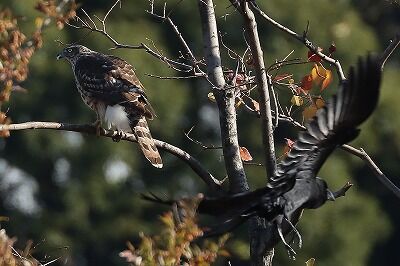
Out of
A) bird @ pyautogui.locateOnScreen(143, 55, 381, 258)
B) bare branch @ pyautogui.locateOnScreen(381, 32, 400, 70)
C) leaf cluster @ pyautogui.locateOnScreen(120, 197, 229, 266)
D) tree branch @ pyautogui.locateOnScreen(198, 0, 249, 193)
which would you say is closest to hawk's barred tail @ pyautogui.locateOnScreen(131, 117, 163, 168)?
tree branch @ pyautogui.locateOnScreen(198, 0, 249, 193)

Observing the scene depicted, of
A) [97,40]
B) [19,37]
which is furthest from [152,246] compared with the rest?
[97,40]

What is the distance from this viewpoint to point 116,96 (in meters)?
8.01

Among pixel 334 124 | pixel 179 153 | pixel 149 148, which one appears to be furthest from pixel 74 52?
pixel 334 124

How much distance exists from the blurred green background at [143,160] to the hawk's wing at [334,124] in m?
12.4

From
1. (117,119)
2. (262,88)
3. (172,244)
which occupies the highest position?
(172,244)

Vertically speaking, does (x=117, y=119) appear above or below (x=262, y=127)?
below

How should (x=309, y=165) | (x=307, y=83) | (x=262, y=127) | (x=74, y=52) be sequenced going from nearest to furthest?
(x=309, y=165) → (x=262, y=127) → (x=307, y=83) → (x=74, y=52)

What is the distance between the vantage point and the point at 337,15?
20438 mm

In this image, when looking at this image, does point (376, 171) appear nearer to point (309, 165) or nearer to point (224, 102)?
point (309, 165)

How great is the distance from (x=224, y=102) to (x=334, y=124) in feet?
2.31

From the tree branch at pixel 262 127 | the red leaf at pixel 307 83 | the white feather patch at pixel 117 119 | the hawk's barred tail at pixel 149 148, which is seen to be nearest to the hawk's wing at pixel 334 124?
the tree branch at pixel 262 127

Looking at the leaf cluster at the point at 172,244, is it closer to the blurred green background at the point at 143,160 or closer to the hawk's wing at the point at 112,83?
the hawk's wing at the point at 112,83

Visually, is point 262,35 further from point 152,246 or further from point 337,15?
point 152,246

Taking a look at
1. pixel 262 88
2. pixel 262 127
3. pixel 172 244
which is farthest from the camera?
pixel 262 127
